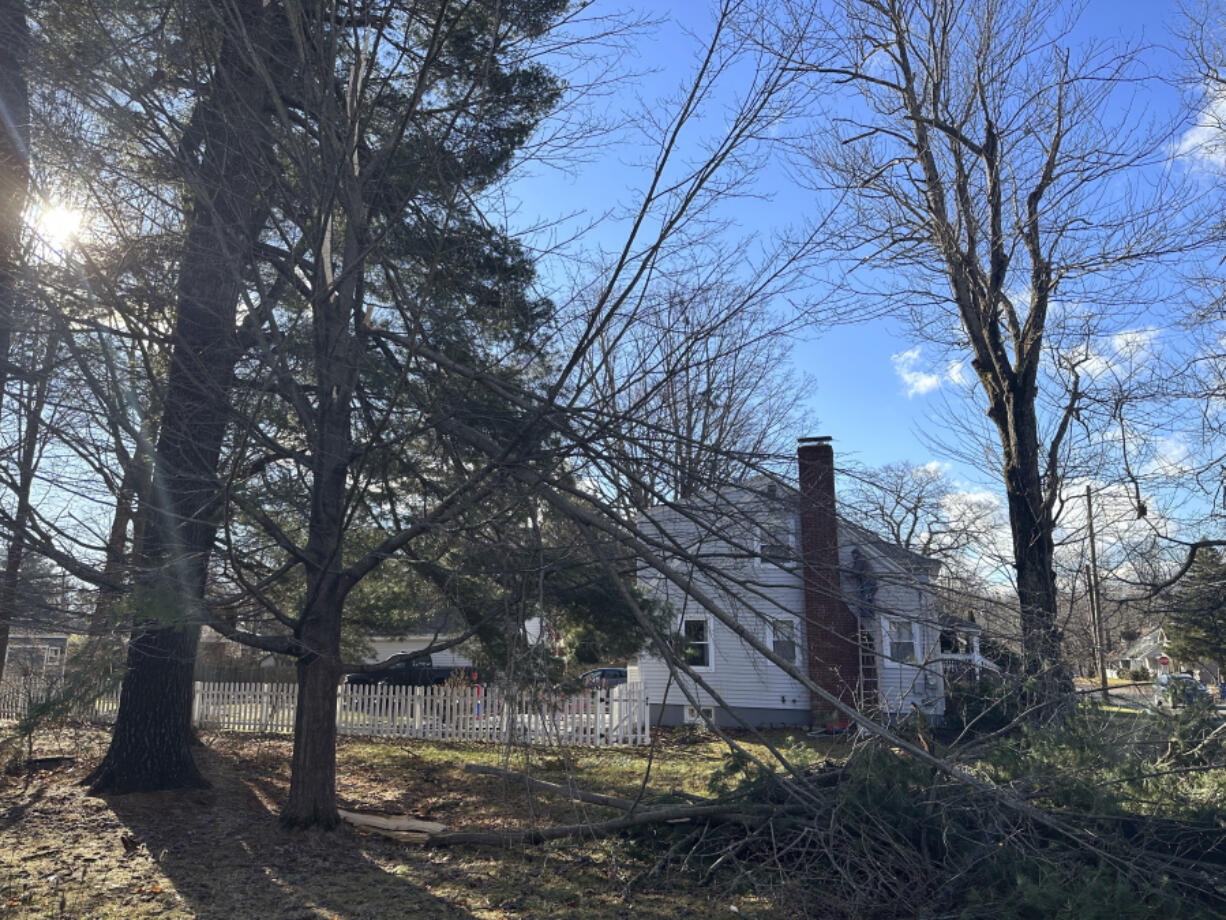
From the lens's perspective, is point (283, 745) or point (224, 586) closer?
point (224, 586)

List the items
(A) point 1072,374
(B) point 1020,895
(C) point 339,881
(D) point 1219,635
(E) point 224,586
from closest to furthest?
(B) point 1020,895 < (C) point 339,881 < (E) point 224,586 < (D) point 1219,635 < (A) point 1072,374

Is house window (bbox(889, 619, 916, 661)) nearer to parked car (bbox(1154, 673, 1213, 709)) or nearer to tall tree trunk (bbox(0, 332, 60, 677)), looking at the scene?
parked car (bbox(1154, 673, 1213, 709))

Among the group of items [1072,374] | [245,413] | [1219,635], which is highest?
[1072,374]

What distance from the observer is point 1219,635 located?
36.8ft

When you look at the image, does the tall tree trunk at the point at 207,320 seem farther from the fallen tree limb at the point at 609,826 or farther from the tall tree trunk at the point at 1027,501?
the tall tree trunk at the point at 1027,501

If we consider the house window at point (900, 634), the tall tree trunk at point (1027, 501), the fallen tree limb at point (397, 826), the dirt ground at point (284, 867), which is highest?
the tall tree trunk at point (1027, 501)

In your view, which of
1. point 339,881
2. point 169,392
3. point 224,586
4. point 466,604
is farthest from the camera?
point 466,604

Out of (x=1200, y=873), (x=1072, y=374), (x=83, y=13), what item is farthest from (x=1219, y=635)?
(x=83, y=13)

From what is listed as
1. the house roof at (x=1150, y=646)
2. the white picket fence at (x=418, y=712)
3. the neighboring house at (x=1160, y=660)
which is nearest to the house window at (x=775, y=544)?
the white picket fence at (x=418, y=712)

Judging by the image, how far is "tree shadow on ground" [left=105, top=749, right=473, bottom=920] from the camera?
5.44m

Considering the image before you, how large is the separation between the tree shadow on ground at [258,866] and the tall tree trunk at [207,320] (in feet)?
4.72

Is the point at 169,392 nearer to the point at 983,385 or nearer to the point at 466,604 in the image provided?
the point at 466,604

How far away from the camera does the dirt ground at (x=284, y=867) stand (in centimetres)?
546

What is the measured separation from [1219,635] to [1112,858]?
8.04 metres
